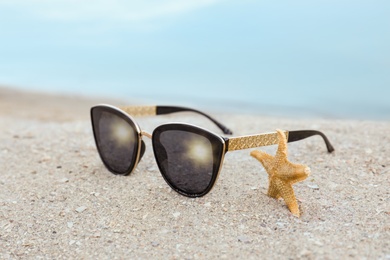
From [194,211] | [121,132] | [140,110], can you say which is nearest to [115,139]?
[121,132]

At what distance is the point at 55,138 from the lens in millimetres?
4129

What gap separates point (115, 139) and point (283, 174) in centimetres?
132

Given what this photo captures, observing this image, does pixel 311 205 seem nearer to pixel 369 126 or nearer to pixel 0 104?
pixel 369 126

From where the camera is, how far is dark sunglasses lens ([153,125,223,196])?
8.05 feet

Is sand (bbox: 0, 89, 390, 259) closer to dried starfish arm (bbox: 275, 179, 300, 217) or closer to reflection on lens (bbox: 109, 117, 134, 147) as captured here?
dried starfish arm (bbox: 275, 179, 300, 217)

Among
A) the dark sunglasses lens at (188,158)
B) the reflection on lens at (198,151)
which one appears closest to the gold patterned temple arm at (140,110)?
the dark sunglasses lens at (188,158)

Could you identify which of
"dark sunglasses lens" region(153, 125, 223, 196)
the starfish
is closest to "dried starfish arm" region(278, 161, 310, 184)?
the starfish

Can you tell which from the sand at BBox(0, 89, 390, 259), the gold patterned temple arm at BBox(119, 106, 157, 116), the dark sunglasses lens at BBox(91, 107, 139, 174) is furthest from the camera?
the gold patterned temple arm at BBox(119, 106, 157, 116)

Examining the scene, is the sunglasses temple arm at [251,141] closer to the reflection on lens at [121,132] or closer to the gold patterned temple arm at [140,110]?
the reflection on lens at [121,132]

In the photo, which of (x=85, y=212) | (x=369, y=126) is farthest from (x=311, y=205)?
(x=369, y=126)

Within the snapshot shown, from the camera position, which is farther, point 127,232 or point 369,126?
point 369,126

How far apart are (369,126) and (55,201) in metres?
3.16

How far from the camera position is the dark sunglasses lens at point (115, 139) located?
2939mm

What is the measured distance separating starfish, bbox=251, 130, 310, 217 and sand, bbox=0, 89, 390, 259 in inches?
2.3
